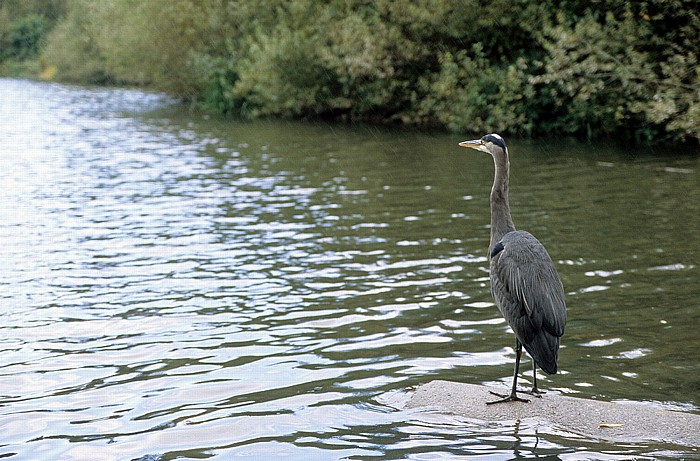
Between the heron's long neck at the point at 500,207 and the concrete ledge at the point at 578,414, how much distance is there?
52.5 inches

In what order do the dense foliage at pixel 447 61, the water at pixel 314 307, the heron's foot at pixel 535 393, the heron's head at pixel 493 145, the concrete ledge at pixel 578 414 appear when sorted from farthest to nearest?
the dense foliage at pixel 447 61 → the heron's head at pixel 493 145 → the heron's foot at pixel 535 393 → the water at pixel 314 307 → the concrete ledge at pixel 578 414

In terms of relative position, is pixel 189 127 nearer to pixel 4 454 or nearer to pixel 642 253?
pixel 642 253

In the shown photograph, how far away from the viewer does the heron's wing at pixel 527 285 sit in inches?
279

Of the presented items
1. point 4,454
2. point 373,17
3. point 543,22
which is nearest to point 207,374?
point 4,454

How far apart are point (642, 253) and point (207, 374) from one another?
7564 mm

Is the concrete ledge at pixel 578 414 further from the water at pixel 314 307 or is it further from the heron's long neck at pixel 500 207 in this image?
the heron's long neck at pixel 500 207

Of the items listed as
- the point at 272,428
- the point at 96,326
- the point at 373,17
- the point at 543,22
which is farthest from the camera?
the point at 373,17

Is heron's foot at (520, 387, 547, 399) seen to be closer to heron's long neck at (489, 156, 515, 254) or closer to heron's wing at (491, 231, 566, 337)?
heron's wing at (491, 231, 566, 337)

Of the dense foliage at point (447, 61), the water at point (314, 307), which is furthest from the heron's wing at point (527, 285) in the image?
the dense foliage at point (447, 61)

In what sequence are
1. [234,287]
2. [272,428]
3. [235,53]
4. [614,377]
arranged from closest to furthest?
[272,428]
[614,377]
[234,287]
[235,53]

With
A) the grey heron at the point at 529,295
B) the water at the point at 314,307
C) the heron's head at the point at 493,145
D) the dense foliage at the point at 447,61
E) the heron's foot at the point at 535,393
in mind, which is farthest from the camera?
the dense foliage at the point at 447,61

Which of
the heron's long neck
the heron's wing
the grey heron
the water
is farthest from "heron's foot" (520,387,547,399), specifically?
the heron's long neck

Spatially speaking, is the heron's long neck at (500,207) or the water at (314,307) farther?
the heron's long neck at (500,207)

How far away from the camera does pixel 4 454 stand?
23.3 ft
